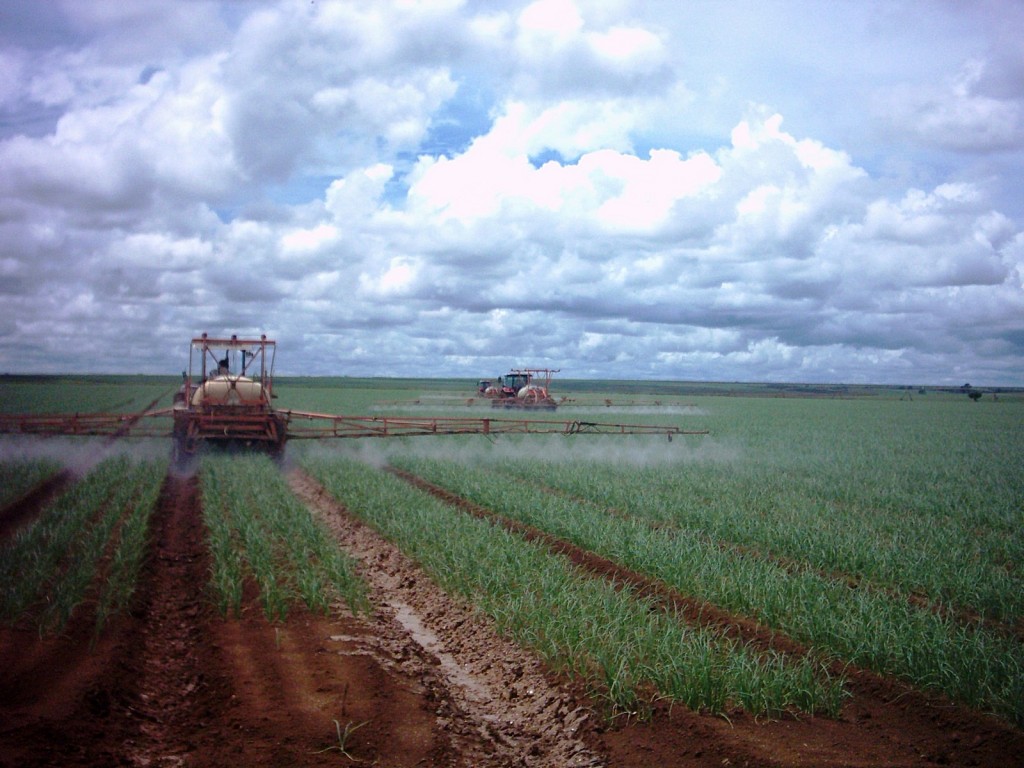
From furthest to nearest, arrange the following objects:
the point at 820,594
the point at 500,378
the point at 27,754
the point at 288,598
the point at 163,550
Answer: the point at 500,378 < the point at 163,550 < the point at 288,598 < the point at 820,594 < the point at 27,754

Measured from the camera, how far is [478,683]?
6.72 m

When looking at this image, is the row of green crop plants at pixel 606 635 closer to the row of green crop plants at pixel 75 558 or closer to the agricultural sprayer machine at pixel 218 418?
the row of green crop plants at pixel 75 558

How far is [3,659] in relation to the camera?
6.16m

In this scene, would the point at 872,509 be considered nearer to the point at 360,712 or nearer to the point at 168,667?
the point at 360,712

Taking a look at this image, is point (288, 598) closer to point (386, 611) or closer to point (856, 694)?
point (386, 611)

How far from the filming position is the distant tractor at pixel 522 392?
44775 mm

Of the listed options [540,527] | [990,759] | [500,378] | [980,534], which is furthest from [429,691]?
→ [500,378]

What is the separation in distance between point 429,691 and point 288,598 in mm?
2676

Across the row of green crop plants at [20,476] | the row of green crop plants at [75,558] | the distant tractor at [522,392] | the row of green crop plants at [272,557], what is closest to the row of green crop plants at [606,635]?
the row of green crop plants at [272,557]

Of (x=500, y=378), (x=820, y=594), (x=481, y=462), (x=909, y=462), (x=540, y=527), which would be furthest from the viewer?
(x=500, y=378)

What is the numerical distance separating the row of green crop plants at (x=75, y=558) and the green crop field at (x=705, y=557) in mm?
104

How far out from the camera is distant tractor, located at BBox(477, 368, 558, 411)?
147 feet

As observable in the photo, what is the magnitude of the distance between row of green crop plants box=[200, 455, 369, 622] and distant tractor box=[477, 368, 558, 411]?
98.8 feet

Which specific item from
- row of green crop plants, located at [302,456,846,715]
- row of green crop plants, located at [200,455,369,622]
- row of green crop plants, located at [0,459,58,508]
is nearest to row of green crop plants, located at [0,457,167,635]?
row of green crop plants, located at [0,459,58,508]
